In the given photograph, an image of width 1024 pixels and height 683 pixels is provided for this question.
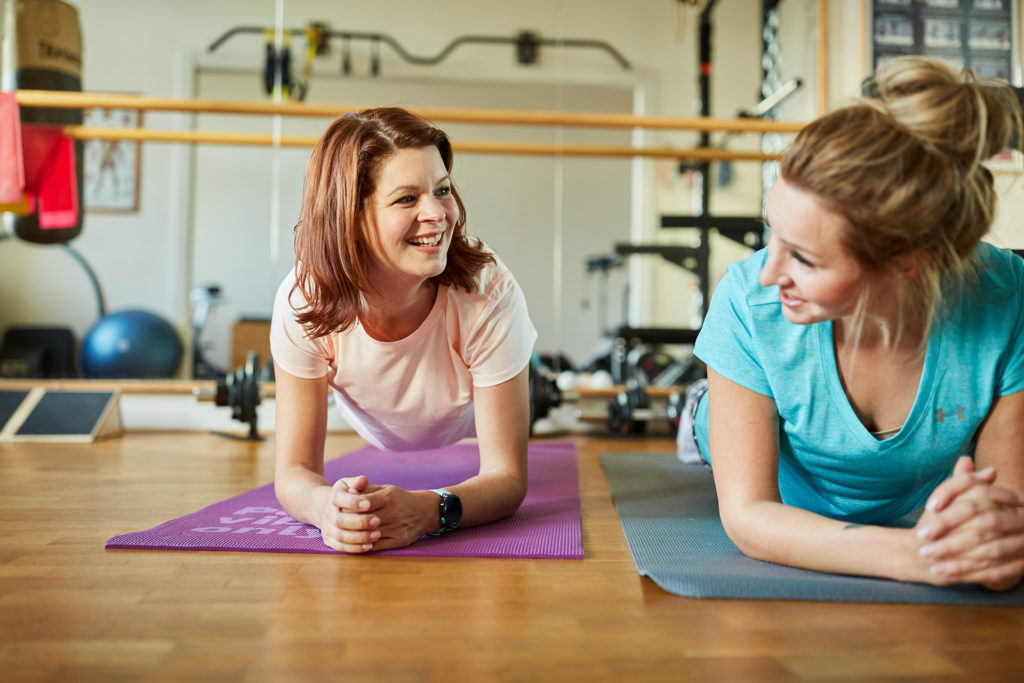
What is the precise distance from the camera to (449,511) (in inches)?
52.3

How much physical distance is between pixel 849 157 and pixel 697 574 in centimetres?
56

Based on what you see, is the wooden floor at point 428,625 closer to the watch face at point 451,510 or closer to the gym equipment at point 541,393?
the watch face at point 451,510

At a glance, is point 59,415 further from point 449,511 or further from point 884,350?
point 884,350

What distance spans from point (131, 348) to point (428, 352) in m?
3.72

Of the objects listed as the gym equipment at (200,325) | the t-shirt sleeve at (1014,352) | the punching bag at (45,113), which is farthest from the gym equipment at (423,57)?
the t-shirt sleeve at (1014,352)

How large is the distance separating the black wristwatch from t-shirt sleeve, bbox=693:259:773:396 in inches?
18.2

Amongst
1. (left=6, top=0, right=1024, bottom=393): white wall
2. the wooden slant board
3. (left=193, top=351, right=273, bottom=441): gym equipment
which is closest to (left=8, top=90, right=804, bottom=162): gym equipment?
(left=193, top=351, right=273, bottom=441): gym equipment

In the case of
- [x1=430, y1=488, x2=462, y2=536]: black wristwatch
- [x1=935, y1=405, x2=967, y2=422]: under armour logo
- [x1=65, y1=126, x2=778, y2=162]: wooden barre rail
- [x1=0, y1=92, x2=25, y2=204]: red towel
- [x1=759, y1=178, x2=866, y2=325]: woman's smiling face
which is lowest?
[x1=430, y1=488, x2=462, y2=536]: black wristwatch

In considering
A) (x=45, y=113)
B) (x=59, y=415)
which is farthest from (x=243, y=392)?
(x=45, y=113)

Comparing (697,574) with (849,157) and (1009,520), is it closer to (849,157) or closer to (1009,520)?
(1009,520)

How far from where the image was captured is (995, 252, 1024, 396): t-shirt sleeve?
1.07m

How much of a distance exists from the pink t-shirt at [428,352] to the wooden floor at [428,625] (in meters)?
0.37

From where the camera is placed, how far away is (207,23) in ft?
17.0

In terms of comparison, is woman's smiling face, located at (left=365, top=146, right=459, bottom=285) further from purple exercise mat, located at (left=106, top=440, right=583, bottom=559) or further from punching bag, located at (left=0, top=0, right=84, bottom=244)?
punching bag, located at (left=0, top=0, right=84, bottom=244)
